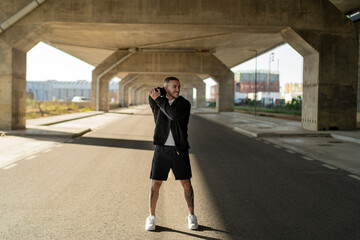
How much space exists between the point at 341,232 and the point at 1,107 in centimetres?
1626

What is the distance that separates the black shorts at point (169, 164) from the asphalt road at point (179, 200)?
0.70 m

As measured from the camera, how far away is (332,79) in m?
19.0

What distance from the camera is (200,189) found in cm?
677

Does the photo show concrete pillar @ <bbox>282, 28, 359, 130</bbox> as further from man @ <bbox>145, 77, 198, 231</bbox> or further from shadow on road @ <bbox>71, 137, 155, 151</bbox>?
man @ <bbox>145, 77, 198, 231</bbox>

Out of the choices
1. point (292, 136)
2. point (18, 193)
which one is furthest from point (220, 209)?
point (292, 136)

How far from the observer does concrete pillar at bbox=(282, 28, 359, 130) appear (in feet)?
62.0

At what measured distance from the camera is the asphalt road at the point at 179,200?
14.9 feet

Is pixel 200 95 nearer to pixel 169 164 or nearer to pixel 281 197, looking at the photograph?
pixel 281 197

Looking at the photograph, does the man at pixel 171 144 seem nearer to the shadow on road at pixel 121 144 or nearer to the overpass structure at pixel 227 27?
the shadow on road at pixel 121 144

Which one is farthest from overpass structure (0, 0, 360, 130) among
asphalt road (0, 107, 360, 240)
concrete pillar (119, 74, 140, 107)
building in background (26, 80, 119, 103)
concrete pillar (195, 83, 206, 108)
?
building in background (26, 80, 119, 103)

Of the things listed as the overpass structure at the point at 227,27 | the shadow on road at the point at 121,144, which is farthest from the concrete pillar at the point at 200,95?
the shadow on road at the point at 121,144

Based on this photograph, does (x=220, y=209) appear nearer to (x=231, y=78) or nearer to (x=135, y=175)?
(x=135, y=175)

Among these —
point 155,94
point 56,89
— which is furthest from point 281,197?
point 56,89

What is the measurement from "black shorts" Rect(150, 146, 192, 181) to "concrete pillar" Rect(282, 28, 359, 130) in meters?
16.0
